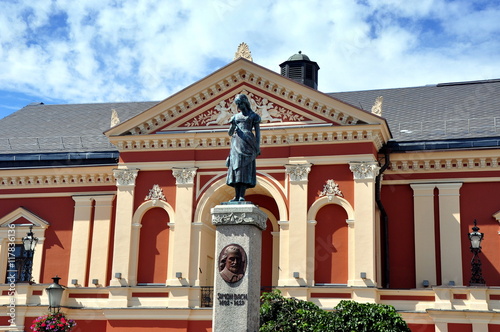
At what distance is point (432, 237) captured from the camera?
89.8ft

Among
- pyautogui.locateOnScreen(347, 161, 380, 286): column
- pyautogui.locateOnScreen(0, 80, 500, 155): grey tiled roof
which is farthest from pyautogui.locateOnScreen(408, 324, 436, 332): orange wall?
pyautogui.locateOnScreen(0, 80, 500, 155): grey tiled roof

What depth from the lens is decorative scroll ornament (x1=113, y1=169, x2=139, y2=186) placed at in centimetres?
2814

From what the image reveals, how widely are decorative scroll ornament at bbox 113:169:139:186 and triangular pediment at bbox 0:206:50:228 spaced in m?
4.46

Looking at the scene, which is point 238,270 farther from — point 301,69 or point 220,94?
point 301,69

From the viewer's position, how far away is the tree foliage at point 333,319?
65.6 feet

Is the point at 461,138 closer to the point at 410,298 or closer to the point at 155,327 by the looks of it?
the point at 410,298

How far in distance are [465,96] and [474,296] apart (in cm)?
1161

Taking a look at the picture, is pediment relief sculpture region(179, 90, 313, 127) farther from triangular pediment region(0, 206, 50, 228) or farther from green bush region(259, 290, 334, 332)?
green bush region(259, 290, 334, 332)

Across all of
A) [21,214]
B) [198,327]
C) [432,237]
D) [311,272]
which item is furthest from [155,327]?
[432,237]

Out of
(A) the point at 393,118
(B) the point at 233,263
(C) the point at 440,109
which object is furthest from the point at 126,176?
(B) the point at 233,263

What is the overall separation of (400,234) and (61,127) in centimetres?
1694

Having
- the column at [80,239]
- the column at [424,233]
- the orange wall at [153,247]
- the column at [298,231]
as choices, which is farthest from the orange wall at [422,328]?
the column at [80,239]

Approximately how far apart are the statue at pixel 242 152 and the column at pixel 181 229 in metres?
12.0

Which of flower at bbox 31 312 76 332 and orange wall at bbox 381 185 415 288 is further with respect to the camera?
orange wall at bbox 381 185 415 288
